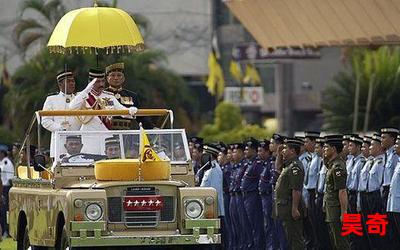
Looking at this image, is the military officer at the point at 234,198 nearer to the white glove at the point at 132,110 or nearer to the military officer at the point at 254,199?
the military officer at the point at 254,199

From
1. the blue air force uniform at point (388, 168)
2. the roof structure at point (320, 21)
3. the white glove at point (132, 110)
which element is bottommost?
the blue air force uniform at point (388, 168)

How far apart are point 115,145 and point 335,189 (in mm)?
3590

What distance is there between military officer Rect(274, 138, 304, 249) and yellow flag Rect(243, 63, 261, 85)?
151 ft

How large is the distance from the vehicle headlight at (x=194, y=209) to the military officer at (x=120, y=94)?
2.39 m

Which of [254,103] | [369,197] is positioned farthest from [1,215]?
[254,103]

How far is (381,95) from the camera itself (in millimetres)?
47750

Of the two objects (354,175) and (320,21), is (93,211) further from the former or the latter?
(320,21)

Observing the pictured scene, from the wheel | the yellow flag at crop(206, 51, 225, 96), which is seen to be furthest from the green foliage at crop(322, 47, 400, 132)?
the wheel

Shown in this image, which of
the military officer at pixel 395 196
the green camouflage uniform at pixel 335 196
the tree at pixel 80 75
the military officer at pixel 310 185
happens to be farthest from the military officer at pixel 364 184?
the tree at pixel 80 75

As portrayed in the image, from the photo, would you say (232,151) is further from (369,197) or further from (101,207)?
(101,207)

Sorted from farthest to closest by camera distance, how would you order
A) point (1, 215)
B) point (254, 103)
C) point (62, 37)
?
point (254, 103)
point (1, 215)
point (62, 37)

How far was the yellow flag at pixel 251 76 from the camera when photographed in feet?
220

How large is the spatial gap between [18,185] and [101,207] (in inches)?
140

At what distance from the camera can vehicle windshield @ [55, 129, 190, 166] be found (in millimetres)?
17656
